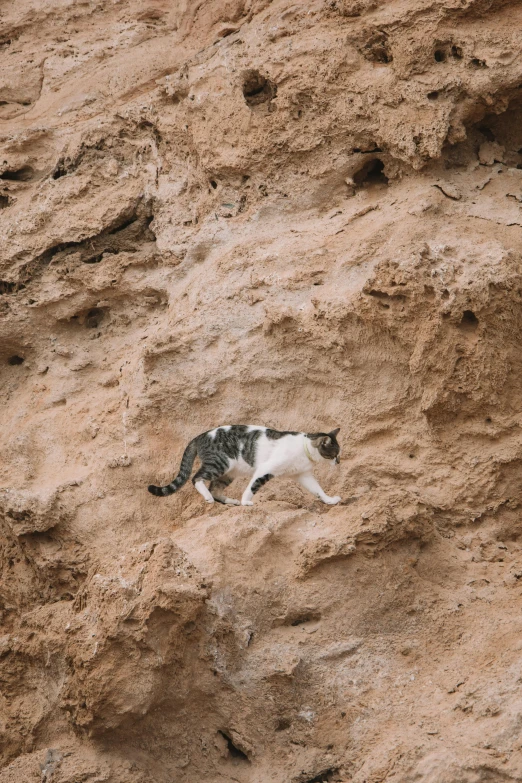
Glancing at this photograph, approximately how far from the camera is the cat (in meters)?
7.30

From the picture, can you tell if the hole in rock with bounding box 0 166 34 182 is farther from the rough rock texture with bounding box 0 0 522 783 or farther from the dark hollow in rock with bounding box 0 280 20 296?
the dark hollow in rock with bounding box 0 280 20 296

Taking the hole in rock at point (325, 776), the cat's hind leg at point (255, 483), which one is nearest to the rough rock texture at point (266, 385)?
the hole in rock at point (325, 776)

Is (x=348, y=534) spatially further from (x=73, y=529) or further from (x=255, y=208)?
(x=255, y=208)

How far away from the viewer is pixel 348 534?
259 inches

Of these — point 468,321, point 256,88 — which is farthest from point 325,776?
point 256,88

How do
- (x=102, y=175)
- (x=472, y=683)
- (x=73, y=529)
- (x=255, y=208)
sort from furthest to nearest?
1. (x=102, y=175)
2. (x=255, y=208)
3. (x=73, y=529)
4. (x=472, y=683)

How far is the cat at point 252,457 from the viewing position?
24.0 feet

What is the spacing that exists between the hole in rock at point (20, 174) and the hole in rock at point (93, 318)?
5.41 ft

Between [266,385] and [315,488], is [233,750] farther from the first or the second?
[266,385]

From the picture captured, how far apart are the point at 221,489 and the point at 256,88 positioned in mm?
3582

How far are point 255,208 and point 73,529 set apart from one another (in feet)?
10.3

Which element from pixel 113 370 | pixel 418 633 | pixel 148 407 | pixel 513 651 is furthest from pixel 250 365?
pixel 513 651

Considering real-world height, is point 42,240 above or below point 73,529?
above

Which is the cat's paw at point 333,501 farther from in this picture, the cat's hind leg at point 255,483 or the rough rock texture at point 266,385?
the cat's hind leg at point 255,483
